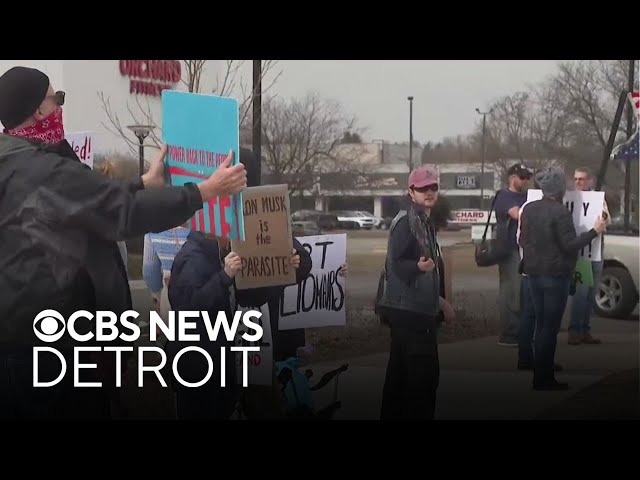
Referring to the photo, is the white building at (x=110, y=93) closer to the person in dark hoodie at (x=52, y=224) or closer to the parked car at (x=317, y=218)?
the person in dark hoodie at (x=52, y=224)

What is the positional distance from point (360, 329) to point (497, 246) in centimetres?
85

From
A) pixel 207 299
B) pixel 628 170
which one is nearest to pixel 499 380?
pixel 628 170

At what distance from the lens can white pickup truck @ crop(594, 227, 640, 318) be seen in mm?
5172

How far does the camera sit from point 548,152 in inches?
188

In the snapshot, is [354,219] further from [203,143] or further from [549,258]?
[549,258]

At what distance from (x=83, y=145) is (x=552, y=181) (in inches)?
90.9

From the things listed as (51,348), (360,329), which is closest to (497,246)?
(360,329)

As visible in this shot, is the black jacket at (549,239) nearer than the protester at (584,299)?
No

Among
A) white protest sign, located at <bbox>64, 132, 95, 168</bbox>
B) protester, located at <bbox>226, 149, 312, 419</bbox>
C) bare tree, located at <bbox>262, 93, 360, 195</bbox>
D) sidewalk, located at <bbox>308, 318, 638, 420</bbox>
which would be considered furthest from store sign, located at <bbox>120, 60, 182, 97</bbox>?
sidewalk, located at <bbox>308, 318, 638, 420</bbox>

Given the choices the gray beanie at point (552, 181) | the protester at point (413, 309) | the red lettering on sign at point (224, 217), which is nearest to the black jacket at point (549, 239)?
the gray beanie at point (552, 181)

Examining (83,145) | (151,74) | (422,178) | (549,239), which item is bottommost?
(549,239)

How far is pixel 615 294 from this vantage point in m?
5.61

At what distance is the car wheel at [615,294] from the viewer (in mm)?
5324
